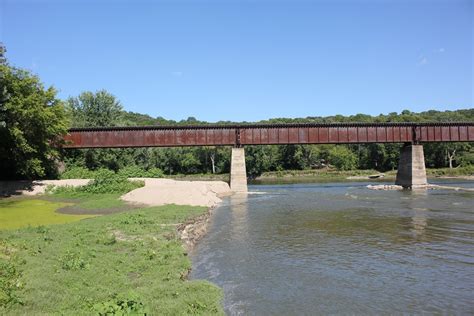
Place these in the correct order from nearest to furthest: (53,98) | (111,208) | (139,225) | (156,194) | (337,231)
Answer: (139,225) < (337,231) < (111,208) < (156,194) < (53,98)

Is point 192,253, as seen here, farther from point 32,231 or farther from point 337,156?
point 337,156

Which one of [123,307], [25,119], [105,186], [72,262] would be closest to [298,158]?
[105,186]

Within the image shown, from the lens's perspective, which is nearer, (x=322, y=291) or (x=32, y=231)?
(x=322, y=291)

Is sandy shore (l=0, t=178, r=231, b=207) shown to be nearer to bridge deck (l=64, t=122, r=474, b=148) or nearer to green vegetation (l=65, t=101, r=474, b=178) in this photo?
bridge deck (l=64, t=122, r=474, b=148)

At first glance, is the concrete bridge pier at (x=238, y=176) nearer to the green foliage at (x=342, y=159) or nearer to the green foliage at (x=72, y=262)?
the green foliage at (x=72, y=262)

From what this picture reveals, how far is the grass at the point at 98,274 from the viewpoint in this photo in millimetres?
9820

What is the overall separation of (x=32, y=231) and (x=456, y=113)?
684ft

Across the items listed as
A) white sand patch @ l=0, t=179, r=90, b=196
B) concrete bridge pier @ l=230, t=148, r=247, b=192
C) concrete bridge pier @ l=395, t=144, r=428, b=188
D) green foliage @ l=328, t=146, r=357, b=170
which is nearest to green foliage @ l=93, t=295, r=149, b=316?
white sand patch @ l=0, t=179, r=90, b=196

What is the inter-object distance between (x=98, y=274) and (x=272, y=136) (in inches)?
2155

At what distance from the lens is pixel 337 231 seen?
79.6 feet

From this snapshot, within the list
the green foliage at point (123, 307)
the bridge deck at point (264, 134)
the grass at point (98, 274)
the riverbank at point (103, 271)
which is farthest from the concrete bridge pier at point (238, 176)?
the green foliage at point (123, 307)

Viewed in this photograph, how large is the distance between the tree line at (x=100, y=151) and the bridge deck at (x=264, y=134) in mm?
4944

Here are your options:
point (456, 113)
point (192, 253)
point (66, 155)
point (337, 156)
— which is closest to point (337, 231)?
point (192, 253)

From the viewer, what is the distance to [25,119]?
144 ft
